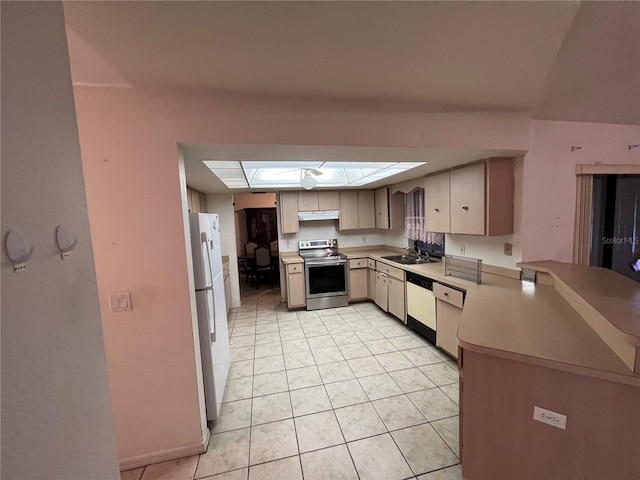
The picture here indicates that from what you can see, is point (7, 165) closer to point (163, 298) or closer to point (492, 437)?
point (163, 298)

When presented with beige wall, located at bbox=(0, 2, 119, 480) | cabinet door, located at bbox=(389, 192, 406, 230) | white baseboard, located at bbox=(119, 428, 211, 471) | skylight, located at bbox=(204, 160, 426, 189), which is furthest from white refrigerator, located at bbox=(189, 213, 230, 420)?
cabinet door, located at bbox=(389, 192, 406, 230)

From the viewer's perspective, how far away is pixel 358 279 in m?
4.56

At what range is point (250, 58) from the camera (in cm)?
138

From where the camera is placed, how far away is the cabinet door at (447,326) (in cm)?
262

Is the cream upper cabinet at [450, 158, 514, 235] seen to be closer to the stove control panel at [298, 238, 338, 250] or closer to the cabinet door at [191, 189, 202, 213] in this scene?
the stove control panel at [298, 238, 338, 250]

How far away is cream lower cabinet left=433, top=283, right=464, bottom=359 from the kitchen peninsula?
34.3 inches

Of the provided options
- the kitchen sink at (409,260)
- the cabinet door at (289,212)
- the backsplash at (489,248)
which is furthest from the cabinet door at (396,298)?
the cabinet door at (289,212)

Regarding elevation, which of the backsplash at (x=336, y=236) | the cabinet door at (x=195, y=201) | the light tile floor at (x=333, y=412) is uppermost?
the cabinet door at (x=195, y=201)

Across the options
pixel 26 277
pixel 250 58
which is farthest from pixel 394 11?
pixel 26 277

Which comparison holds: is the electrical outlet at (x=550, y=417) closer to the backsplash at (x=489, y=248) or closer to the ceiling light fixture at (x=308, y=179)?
the backsplash at (x=489, y=248)

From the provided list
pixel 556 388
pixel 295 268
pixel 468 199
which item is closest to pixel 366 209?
pixel 295 268

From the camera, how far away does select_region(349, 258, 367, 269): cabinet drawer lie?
450 centimetres

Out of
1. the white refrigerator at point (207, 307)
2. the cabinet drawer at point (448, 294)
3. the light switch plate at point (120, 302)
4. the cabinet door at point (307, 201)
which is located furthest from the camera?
the cabinet door at point (307, 201)

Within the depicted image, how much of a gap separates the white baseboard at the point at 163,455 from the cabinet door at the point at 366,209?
152 inches
